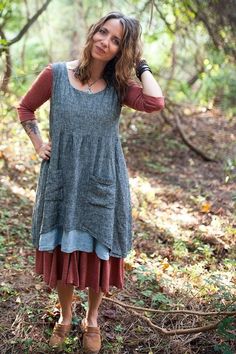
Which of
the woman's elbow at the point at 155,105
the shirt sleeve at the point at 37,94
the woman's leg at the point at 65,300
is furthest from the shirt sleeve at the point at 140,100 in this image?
the woman's leg at the point at 65,300

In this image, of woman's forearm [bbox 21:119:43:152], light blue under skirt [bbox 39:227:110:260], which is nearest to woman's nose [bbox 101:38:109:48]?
woman's forearm [bbox 21:119:43:152]

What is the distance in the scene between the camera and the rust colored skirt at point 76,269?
9.23ft

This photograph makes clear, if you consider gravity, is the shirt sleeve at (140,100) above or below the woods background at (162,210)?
above

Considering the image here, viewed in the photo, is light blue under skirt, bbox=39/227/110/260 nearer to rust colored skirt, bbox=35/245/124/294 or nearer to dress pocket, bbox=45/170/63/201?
rust colored skirt, bbox=35/245/124/294

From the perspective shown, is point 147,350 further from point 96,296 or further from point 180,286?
point 180,286

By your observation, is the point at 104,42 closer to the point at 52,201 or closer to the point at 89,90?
the point at 89,90

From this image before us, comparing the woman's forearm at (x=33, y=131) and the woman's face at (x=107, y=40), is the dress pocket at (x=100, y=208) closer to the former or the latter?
the woman's forearm at (x=33, y=131)

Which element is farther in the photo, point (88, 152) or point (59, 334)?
point (59, 334)

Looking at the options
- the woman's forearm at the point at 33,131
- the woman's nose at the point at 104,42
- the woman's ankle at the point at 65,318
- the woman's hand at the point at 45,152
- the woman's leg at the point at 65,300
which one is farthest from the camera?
the woman's ankle at the point at 65,318

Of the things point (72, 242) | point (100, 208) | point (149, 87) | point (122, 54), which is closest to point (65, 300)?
point (72, 242)

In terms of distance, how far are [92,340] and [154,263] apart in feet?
3.98

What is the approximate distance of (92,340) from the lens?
3.05m

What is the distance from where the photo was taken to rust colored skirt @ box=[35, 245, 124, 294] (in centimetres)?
281

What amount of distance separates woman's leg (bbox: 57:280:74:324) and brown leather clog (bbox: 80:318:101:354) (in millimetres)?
147
